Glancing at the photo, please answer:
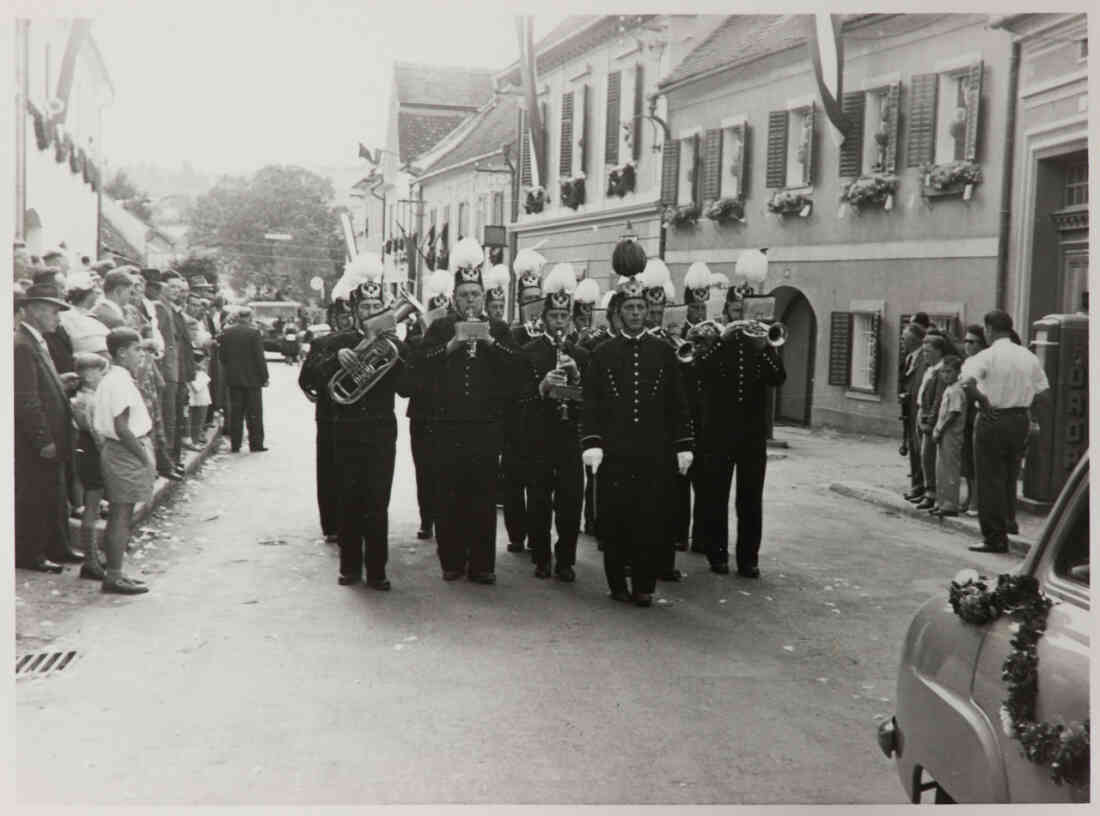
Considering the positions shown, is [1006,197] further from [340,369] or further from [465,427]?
[340,369]

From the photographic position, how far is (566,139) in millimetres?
9570

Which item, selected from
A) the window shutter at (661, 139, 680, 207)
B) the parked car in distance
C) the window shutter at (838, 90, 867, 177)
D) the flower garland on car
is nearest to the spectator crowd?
the parked car in distance

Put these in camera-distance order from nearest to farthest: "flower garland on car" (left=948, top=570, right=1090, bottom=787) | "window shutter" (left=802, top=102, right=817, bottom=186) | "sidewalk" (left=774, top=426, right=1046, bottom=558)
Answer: "flower garland on car" (left=948, top=570, right=1090, bottom=787)
"sidewalk" (left=774, top=426, right=1046, bottom=558)
"window shutter" (left=802, top=102, right=817, bottom=186)

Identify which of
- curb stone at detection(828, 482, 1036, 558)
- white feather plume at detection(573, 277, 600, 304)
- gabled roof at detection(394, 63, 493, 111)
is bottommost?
curb stone at detection(828, 482, 1036, 558)

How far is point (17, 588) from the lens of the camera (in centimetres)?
571

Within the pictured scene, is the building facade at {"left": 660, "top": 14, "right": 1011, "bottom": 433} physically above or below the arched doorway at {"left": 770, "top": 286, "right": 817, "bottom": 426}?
above

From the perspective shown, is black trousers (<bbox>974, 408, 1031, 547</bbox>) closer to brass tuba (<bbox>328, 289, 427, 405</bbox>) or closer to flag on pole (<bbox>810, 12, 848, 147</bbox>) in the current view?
flag on pole (<bbox>810, 12, 848, 147</bbox>)

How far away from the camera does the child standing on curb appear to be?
910 centimetres

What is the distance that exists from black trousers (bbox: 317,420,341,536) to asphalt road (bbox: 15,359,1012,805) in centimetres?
37

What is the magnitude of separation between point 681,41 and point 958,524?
343 cm

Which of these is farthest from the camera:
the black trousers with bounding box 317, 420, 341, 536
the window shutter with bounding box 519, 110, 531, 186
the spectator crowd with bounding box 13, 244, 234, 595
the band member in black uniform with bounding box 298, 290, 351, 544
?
the window shutter with bounding box 519, 110, 531, 186

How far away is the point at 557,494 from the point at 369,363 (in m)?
1.21

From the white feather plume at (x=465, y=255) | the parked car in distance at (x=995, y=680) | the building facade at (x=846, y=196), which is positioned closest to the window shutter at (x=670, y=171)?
the building facade at (x=846, y=196)

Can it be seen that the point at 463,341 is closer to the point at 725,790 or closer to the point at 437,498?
the point at 437,498
